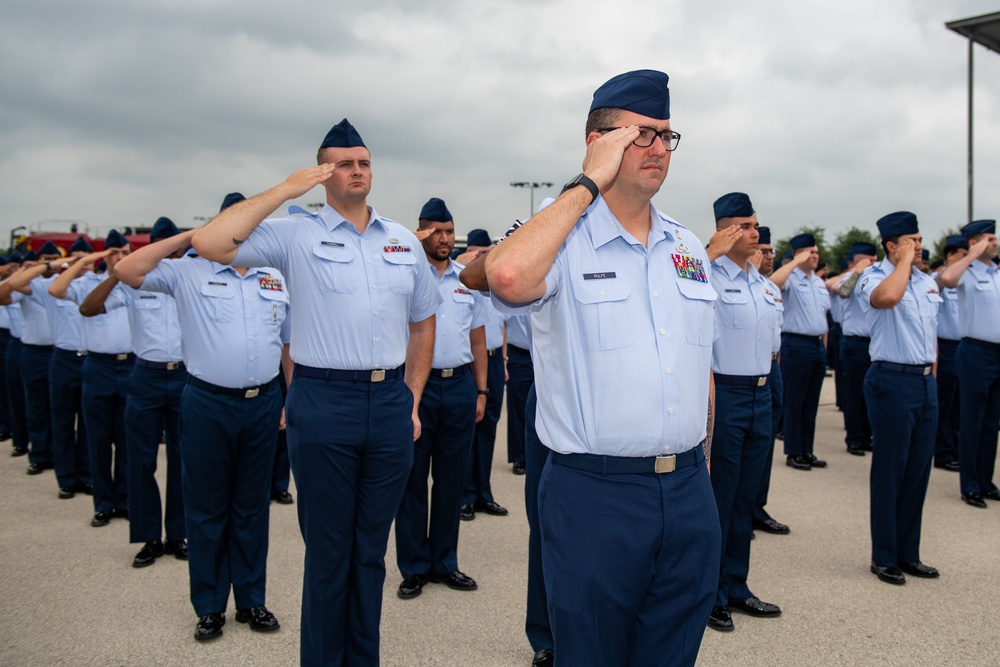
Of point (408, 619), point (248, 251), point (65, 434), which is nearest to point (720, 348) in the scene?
point (408, 619)

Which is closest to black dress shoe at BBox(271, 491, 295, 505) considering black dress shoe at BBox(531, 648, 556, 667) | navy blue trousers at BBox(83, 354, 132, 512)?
navy blue trousers at BBox(83, 354, 132, 512)

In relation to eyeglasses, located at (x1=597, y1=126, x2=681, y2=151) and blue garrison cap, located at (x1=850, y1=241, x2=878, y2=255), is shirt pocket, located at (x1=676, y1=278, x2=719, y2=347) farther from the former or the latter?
blue garrison cap, located at (x1=850, y1=241, x2=878, y2=255)

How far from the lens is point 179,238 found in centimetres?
397

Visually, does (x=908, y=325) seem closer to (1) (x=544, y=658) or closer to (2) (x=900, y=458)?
(2) (x=900, y=458)

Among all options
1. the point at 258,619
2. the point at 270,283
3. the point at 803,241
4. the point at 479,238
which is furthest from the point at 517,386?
the point at 258,619

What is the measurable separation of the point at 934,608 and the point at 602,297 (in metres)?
3.80

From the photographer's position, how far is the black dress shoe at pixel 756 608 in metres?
4.48

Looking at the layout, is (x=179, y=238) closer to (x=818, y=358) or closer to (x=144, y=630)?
(x=144, y=630)

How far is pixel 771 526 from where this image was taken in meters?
6.19

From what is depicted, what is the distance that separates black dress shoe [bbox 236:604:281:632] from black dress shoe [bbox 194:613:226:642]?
15 centimetres

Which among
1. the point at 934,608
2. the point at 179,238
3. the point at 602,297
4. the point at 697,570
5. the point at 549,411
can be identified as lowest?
the point at 934,608

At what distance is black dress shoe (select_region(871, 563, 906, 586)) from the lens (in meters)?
5.05

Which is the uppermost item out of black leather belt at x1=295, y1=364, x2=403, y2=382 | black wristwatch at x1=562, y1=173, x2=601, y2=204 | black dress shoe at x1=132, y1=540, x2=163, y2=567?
black wristwatch at x1=562, y1=173, x2=601, y2=204

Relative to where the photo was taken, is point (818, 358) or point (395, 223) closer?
point (395, 223)
